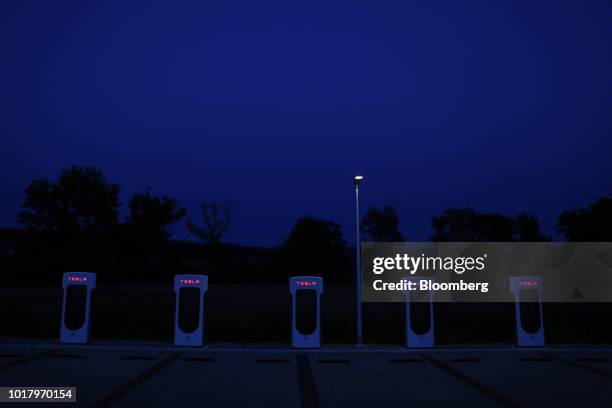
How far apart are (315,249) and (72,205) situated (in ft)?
89.1

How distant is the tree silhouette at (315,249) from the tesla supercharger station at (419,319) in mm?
36849

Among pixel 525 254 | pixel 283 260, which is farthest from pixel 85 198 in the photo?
pixel 525 254

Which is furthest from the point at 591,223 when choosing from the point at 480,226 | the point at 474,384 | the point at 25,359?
the point at 25,359

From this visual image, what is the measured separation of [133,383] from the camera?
7.38 metres

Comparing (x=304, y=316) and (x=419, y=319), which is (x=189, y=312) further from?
(x=419, y=319)

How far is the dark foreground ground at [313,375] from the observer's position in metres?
6.54

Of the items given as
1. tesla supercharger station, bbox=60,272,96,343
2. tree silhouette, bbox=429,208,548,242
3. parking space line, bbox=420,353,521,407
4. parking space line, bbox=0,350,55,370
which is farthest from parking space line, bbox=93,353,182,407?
tree silhouette, bbox=429,208,548,242

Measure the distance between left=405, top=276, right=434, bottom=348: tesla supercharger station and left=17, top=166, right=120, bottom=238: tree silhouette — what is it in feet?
159

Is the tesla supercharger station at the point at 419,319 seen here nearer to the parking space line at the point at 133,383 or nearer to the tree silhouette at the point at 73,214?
the parking space line at the point at 133,383

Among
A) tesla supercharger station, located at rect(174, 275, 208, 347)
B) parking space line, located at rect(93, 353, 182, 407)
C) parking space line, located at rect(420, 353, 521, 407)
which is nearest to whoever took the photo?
parking space line, located at rect(93, 353, 182, 407)

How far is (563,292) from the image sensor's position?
98.4 feet

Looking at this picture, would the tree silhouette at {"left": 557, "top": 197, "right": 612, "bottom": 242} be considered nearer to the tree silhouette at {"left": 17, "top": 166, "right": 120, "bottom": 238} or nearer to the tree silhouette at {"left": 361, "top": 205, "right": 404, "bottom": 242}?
the tree silhouette at {"left": 361, "top": 205, "right": 404, "bottom": 242}

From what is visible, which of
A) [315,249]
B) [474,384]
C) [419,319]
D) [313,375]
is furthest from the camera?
[315,249]

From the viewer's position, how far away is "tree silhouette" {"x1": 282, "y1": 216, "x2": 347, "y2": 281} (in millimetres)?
50156
